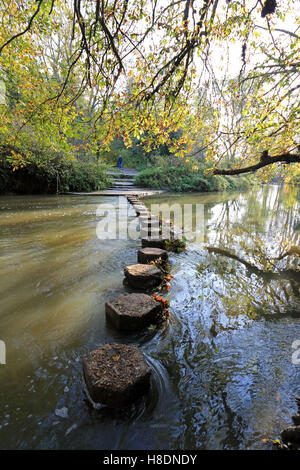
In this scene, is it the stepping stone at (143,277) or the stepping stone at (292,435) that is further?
the stepping stone at (143,277)

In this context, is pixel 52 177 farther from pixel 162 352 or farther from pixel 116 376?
pixel 116 376

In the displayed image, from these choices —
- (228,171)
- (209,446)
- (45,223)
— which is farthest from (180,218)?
(209,446)

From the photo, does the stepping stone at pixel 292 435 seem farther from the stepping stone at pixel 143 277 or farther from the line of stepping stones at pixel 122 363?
the stepping stone at pixel 143 277

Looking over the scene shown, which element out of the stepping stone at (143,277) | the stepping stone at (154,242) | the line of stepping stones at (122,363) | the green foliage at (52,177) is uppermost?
the green foliage at (52,177)

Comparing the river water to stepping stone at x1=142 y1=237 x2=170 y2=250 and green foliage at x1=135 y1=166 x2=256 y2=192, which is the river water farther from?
green foliage at x1=135 y1=166 x2=256 y2=192

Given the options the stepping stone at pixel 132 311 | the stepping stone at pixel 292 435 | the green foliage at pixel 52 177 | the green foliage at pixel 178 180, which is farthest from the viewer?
the green foliage at pixel 178 180

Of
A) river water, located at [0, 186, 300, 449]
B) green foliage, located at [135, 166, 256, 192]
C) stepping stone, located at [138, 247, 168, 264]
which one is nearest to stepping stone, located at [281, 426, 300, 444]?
river water, located at [0, 186, 300, 449]

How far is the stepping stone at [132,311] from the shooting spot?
203cm

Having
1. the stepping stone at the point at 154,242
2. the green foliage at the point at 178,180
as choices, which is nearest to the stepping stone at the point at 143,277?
the stepping stone at the point at 154,242

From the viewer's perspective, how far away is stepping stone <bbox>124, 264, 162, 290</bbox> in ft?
9.26

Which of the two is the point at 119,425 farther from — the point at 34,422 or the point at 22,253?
the point at 22,253

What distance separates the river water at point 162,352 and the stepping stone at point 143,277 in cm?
18

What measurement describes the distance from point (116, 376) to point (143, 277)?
147 centimetres

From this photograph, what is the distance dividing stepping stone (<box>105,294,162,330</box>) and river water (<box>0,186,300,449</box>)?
10cm
